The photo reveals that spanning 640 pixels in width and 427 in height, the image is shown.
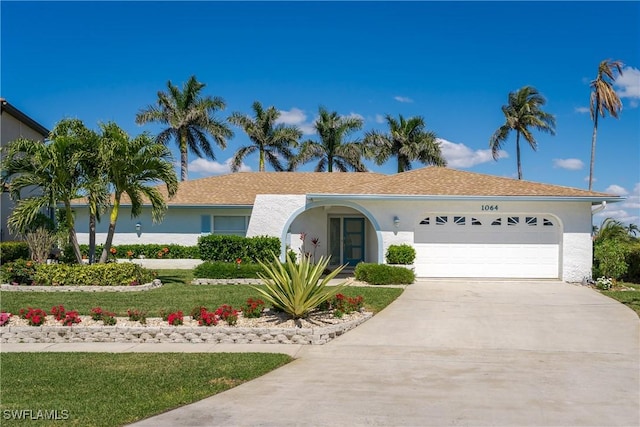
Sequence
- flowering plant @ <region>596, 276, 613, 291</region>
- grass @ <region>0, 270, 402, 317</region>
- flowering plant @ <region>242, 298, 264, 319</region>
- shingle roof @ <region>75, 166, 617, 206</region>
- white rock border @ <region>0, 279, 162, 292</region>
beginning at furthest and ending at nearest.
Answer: shingle roof @ <region>75, 166, 617, 206</region> < flowering plant @ <region>596, 276, 613, 291</region> < white rock border @ <region>0, 279, 162, 292</region> < grass @ <region>0, 270, 402, 317</region> < flowering plant @ <region>242, 298, 264, 319</region>

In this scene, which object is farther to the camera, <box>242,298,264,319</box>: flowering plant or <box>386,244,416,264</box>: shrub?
<box>386,244,416,264</box>: shrub

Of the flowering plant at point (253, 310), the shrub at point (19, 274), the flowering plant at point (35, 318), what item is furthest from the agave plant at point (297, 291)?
the shrub at point (19, 274)

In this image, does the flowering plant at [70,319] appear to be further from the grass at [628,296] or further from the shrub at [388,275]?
the grass at [628,296]

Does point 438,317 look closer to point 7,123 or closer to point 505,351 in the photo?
point 505,351

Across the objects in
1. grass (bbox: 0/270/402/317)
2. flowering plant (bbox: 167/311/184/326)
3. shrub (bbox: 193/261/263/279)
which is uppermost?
shrub (bbox: 193/261/263/279)

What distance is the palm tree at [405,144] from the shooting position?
40.0 meters

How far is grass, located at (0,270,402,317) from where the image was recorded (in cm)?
1231

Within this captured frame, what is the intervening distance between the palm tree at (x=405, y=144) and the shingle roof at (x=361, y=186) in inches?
520

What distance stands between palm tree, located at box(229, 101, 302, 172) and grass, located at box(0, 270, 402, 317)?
2597 cm

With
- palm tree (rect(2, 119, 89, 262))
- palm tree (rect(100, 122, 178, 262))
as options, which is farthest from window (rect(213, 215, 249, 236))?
palm tree (rect(2, 119, 89, 262))

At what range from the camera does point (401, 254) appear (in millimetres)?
17750

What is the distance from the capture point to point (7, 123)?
2388cm

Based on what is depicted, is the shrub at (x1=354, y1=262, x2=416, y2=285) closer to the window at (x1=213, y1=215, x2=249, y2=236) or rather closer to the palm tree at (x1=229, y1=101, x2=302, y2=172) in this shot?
the window at (x1=213, y1=215, x2=249, y2=236)

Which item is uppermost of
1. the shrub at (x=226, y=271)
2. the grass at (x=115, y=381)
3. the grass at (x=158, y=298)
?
the shrub at (x=226, y=271)
